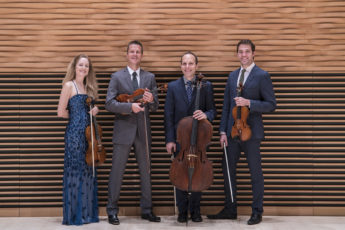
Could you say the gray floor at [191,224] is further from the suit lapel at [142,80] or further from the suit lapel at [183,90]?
the suit lapel at [142,80]

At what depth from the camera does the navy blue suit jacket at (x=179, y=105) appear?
430 centimetres

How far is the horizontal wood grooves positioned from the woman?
425 mm

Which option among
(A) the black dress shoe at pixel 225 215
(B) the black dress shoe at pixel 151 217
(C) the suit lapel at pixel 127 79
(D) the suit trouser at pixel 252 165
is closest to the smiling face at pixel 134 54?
(C) the suit lapel at pixel 127 79

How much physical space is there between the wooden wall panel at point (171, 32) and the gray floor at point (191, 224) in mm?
1572

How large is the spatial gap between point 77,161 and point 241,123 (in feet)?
5.30

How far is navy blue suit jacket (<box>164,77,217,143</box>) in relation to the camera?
430 centimetres

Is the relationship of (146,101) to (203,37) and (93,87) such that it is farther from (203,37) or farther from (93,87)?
(203,37)

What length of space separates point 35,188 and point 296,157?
283cm

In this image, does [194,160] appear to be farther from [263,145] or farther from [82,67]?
[82,67]

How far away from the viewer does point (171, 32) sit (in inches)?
190

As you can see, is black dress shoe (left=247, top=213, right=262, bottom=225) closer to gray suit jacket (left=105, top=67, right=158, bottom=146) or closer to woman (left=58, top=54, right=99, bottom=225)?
gray suit jacket (left=105, top=67, right=158, bottom=146)

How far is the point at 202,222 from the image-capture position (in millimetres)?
4355

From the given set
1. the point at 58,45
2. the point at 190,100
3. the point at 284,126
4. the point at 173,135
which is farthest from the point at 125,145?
the point at 284,126

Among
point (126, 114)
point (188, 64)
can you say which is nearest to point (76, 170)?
point (126, 114)
